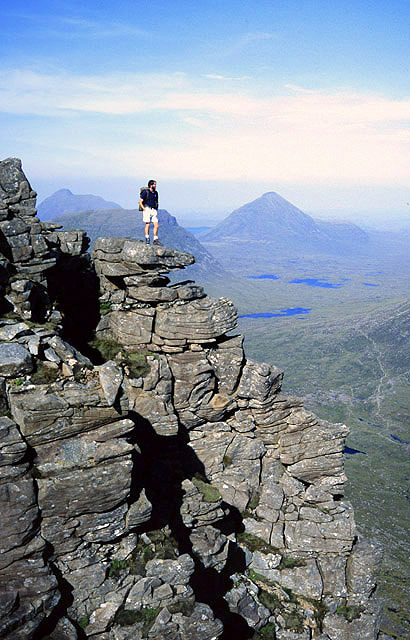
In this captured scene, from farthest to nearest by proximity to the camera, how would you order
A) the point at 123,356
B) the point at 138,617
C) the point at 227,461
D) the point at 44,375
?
the point at 227,461 < the point at 123,356 < the point at 138,617 < the point at 44,375

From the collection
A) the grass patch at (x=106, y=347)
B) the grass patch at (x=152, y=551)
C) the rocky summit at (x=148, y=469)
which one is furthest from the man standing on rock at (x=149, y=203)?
the grass patch at (x=152, y=551)

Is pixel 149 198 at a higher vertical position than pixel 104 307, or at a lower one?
higher

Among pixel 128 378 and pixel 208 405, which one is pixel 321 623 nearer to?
pixel 208 405

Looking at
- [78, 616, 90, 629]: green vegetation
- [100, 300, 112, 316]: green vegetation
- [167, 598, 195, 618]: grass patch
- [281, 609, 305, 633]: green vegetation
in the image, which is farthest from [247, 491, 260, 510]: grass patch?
[100, 300, 112, 316]: green vegetation

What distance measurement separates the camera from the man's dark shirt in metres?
40.9

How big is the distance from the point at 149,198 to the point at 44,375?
→ 70.0 feet

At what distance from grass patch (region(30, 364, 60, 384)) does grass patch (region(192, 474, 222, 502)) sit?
17707mm

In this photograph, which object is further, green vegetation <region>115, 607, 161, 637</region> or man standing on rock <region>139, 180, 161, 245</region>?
man standing on rock <region>139, 180, 161, 245</region>

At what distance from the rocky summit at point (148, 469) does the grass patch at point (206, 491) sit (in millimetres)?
183

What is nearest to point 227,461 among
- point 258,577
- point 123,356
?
point 258,577

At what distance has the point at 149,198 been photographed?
41000 mm

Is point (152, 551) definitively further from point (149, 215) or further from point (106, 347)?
point (149, 215)

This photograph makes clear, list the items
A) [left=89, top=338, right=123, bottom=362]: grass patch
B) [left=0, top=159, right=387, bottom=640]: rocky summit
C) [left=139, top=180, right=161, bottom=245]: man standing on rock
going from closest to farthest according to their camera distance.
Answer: [left=0, top=159, right=387, bottom=640]: rocky summit < [left=89, top=338, right=123, bottom=362]: grass patch < [left=139, top=180, right=161, bottom=245]: man standing on rock

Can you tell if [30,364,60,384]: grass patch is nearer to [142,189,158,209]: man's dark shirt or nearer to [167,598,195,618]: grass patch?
[167,598,195,618]: grass patch
